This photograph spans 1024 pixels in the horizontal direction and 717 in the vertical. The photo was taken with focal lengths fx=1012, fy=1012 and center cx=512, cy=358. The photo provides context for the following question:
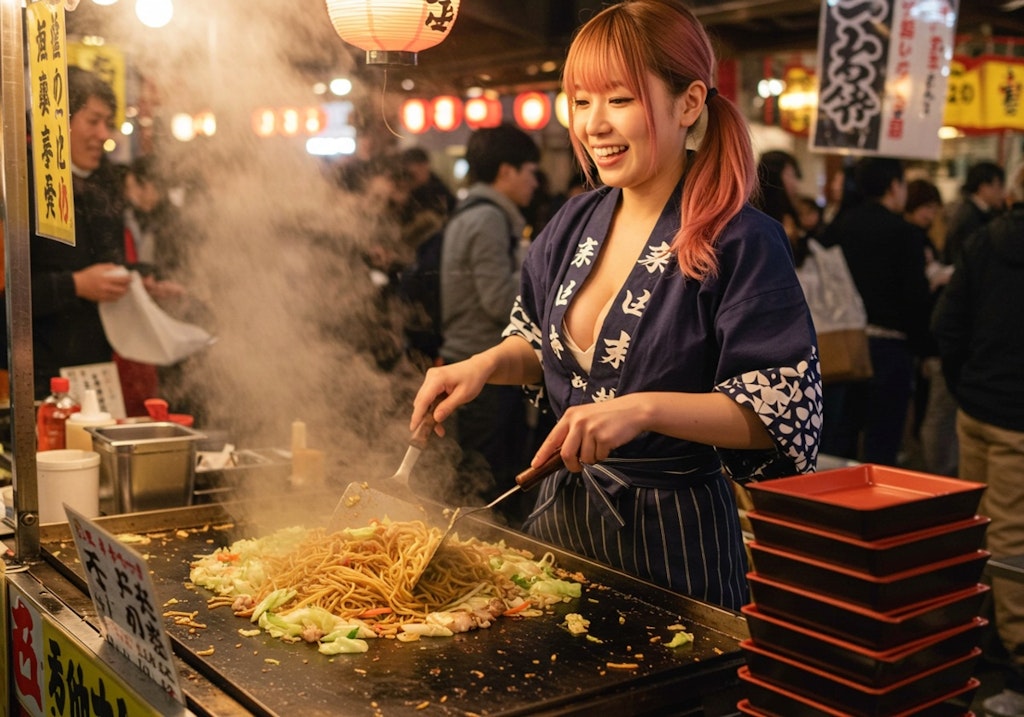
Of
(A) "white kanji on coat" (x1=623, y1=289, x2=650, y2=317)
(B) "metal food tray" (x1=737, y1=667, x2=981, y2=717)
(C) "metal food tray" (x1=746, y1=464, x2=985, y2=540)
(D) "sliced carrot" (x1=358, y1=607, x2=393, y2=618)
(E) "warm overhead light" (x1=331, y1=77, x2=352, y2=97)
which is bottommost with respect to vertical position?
(D) "sliced carrot" (x1=358, y1=607, x2=393, y2=618)

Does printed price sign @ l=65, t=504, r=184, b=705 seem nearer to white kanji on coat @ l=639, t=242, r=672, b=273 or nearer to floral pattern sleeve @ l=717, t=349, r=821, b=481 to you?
floral pattern sleeve @ l=717, t=349, r=821, b=481

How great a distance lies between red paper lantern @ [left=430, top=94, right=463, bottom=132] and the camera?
13.6 meters

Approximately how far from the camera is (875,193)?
300 inches

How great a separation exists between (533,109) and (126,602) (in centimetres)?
1212

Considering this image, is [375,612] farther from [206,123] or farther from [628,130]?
[206,123]

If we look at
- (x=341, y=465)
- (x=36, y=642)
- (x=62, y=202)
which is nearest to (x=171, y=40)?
(x=341, y=465)

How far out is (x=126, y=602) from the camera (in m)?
1.98

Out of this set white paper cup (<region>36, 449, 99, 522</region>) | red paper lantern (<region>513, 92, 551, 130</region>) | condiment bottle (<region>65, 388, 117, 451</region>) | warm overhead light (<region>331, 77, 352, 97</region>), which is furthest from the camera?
red paper lantern (<region>513, 92, 551, 130</region>)

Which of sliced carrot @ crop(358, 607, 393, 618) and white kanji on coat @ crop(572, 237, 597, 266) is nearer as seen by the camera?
sliced carrot @ crop(358, 607, 393, 618)

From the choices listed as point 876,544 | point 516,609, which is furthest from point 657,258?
point 876,544

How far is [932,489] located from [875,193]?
642 cm

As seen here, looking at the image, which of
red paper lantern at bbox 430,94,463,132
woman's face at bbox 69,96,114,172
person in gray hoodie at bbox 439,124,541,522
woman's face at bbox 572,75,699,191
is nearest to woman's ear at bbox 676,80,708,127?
woman's face at bbox 572,75,699,191

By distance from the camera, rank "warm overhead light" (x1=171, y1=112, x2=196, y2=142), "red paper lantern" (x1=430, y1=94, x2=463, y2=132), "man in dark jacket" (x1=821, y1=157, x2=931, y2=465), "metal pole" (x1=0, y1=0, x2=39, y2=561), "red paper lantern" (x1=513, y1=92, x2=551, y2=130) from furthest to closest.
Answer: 1. "warm overhead light" (x1=171, y1=112, x2=196, y2=142)
2. "red paper lantern" (x1=430, y1=94, x2=463, y2=132)
3. "red paper lantern" (x1=513, y1=92, x2=551, y2=130)
4. "man in dark jacket" (x1=821, y1=157, x2=931, y2=465)
5. "metal pole" (x1=0, y1=0, x2=39, y2=561)

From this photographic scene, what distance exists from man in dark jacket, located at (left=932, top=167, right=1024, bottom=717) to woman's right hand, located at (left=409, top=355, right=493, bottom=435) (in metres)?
3.69
